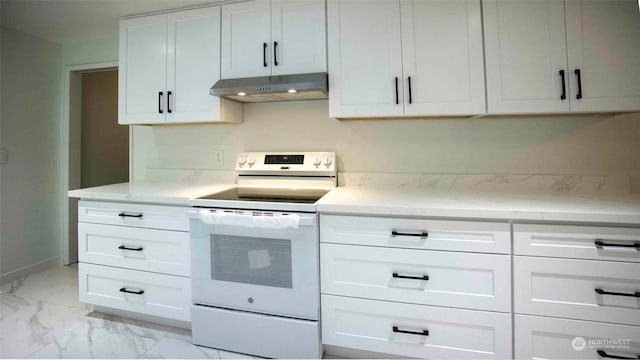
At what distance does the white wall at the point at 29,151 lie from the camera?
2.41 meters

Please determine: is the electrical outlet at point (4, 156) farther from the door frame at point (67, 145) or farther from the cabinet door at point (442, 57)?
the cabinet door at point (442, 57)

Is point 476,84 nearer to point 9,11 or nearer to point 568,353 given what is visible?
point 568,353

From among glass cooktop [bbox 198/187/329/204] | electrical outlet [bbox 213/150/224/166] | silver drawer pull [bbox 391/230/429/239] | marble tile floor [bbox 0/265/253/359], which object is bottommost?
marble tile floor [bbox 0/265/253/359]

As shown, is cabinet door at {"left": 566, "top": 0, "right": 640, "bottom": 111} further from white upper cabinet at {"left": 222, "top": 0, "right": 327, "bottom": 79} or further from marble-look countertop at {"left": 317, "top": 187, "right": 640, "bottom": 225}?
white upper cabinet at {"left": 222, "top": 0, "right": 327, "bottom": 79}

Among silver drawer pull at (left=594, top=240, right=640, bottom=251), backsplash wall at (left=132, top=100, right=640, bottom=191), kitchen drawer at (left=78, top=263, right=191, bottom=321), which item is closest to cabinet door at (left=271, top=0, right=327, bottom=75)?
backsplash wall at (left=132, top=100, right=640, bottom=191)

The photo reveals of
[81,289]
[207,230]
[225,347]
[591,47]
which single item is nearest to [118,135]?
[81,289]

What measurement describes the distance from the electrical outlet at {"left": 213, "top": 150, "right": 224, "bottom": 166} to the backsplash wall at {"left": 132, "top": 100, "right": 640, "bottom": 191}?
3 centimetres

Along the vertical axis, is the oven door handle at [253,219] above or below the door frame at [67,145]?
below

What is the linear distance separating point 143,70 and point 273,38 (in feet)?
3.29

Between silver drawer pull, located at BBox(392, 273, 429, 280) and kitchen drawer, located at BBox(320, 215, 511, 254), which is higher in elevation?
kitchen drawer, located at BBox(320, 215, 511, 254)

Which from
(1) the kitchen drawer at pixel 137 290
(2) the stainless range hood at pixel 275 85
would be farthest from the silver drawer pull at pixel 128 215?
(2) the stainless range hood at pixel 275 85

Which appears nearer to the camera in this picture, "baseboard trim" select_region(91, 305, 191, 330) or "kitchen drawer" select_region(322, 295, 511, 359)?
"kitchen drawer" select_region(322, 295, 511, 359)

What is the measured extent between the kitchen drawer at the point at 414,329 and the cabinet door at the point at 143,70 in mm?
1754

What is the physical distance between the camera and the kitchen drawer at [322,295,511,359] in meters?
1.32
